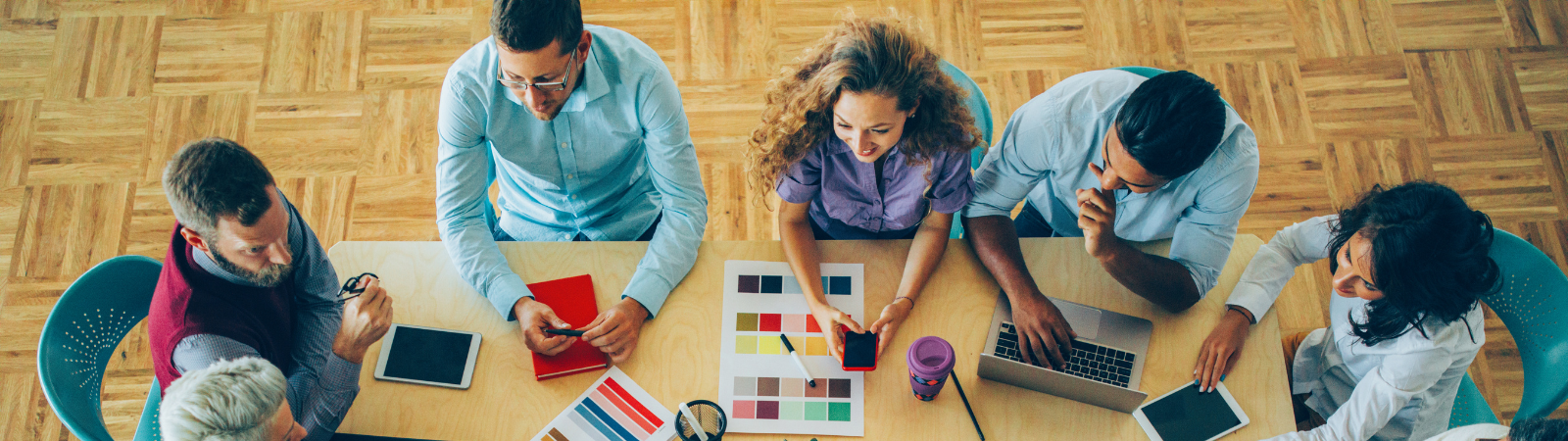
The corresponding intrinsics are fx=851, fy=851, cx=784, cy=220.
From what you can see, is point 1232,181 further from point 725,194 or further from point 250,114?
point 250,114

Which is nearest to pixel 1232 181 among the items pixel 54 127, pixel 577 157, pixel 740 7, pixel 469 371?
pixel 577 157

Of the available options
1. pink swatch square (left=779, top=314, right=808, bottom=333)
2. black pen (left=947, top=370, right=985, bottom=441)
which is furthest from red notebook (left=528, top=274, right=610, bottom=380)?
black pen (left=947, top=370, right=985, bottom=441)

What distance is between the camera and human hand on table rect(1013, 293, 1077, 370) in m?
1.68

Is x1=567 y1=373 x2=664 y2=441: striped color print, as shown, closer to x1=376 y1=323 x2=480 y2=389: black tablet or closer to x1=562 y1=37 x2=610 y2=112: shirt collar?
x1=376 y1=323 x2=480 y2=389: black tablet

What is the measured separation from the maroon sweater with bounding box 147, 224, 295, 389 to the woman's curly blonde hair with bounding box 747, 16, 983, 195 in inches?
38.6

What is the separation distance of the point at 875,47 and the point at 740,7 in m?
1.84

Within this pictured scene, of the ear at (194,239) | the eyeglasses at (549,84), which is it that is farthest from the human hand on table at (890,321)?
the ear at (194,239)

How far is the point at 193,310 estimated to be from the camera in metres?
1.46

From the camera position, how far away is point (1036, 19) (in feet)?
10.8

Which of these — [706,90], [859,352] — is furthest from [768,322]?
[706,90]

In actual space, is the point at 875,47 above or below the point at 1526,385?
above

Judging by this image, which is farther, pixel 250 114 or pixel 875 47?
pixel 250 114

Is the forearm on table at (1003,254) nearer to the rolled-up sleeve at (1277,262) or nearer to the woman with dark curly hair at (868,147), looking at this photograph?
the woman with dark curly hair at (868,147)

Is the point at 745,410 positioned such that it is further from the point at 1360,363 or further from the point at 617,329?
the point at 1360,363
